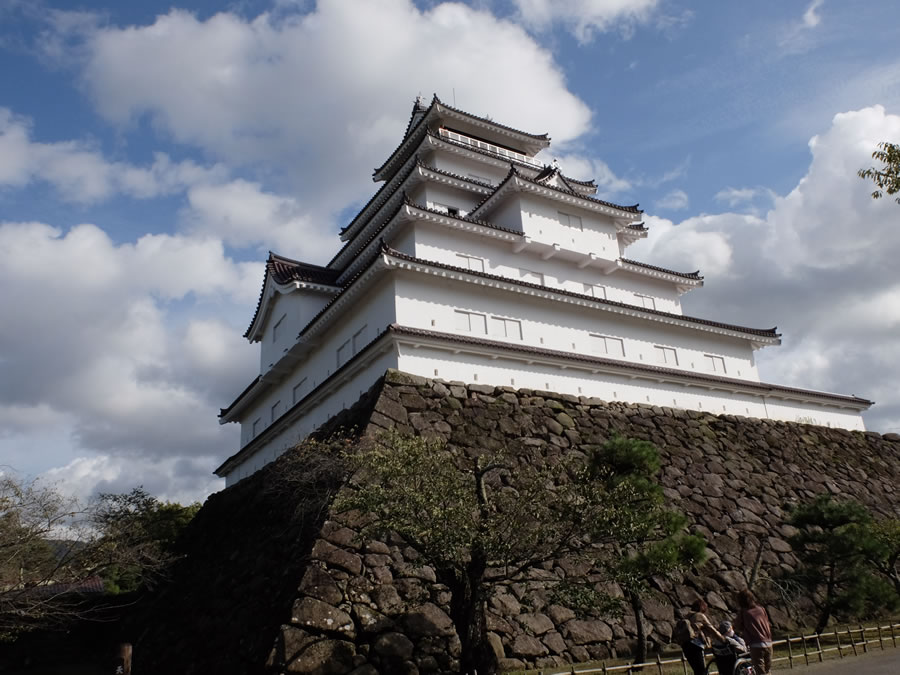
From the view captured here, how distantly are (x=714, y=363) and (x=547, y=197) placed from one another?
8202 millimetres

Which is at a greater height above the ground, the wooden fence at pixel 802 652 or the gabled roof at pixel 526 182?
the gabled roof at pixel 526 182

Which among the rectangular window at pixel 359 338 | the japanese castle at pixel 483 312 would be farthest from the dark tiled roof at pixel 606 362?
the rectangular window at pixel 359 338

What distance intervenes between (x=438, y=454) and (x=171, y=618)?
9689 mm

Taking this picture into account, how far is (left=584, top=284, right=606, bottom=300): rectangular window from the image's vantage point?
889 inches

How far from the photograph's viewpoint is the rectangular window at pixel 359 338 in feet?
59.7

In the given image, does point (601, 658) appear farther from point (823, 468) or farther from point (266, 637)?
point (823, 468)

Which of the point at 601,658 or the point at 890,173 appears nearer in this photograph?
the point at 890,173

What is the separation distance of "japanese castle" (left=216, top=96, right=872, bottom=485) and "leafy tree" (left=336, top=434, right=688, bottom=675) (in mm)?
6433

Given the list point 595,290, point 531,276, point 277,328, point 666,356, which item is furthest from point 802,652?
point 277,328

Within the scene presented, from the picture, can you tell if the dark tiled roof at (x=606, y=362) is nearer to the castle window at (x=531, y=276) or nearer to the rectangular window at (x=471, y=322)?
the rectangular window at (x=471, y=322)

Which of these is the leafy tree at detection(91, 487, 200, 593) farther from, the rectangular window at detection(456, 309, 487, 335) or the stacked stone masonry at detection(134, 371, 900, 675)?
the rectangular window at detection(456, 309, 487, 335)

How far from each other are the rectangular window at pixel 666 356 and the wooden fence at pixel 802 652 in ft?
32.2

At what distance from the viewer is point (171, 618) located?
49.8 ft

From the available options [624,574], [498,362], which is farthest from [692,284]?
[624,574]
